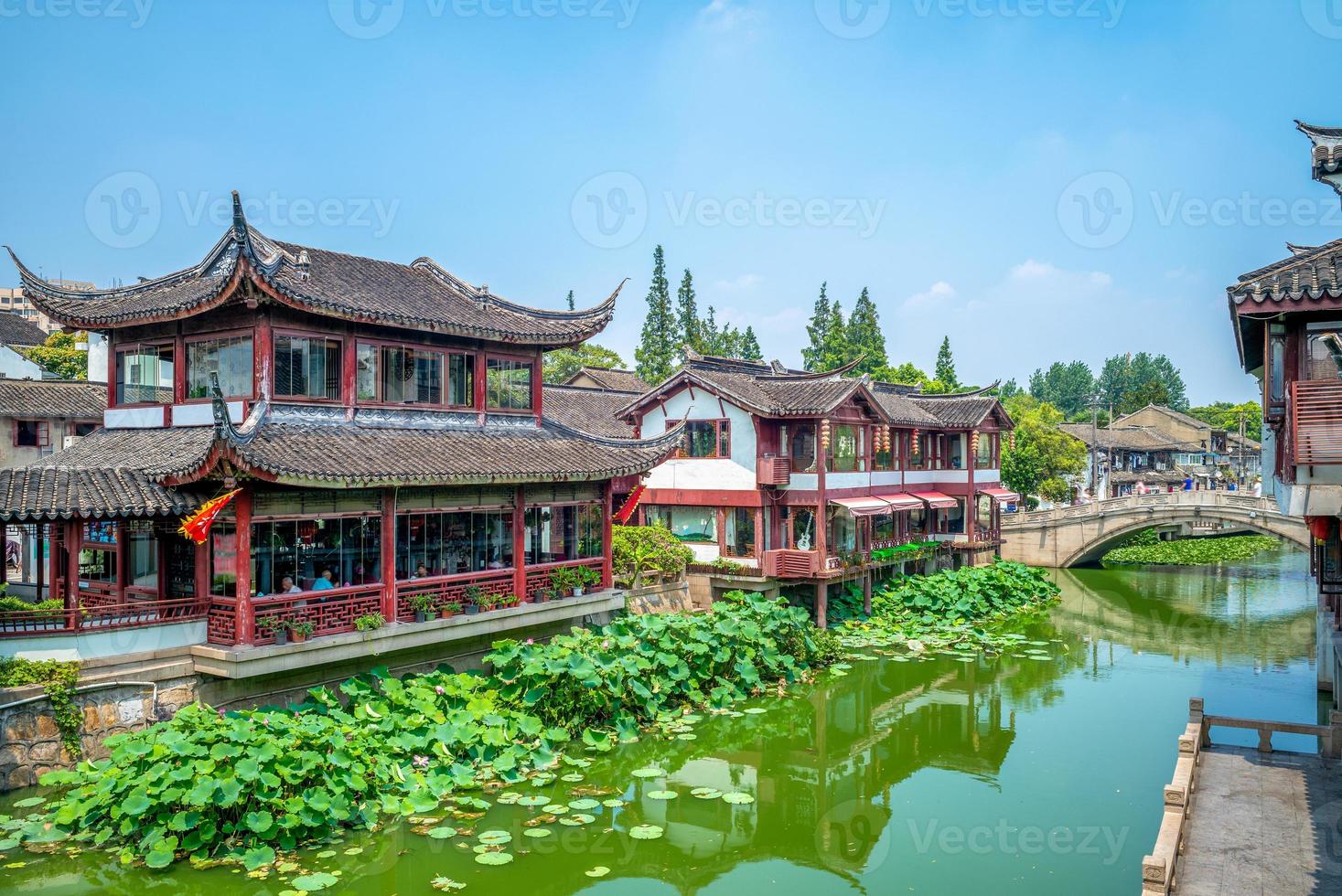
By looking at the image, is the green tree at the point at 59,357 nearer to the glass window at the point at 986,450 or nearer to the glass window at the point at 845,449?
the glass window at the point at 845,449

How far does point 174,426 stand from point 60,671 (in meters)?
4.65

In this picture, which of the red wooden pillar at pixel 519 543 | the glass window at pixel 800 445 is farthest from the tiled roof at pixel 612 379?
the red wooden pillar at pixel 519 543

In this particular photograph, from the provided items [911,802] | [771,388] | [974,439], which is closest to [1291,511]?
[911,802]

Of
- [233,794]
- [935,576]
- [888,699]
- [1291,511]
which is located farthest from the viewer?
[935,576]

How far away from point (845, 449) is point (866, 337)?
95.2 ft

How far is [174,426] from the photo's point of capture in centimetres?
1565

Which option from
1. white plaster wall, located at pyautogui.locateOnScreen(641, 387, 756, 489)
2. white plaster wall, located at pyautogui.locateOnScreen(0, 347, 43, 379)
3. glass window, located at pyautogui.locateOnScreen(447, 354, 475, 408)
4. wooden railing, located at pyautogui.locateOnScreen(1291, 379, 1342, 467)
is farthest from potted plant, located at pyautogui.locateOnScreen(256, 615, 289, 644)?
white plaster wall, located at pyautogui.locateOnScreen(0, 347, 43, 379)

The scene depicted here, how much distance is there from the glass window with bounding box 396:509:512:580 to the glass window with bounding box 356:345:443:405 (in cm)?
216

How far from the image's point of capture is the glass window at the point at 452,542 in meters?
15.9

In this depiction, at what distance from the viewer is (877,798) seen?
47.3 ft


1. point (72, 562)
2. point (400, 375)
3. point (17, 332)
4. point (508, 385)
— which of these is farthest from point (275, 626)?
point (17, 332)

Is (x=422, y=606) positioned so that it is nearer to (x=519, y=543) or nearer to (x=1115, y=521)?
(x=519, y=543)

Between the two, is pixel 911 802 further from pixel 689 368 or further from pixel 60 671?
pixel 689 368

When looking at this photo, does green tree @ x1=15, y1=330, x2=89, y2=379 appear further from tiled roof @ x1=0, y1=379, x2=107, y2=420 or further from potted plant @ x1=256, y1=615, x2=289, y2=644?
potted plant @ x1=256, y1=615, x2=289, y2=644
